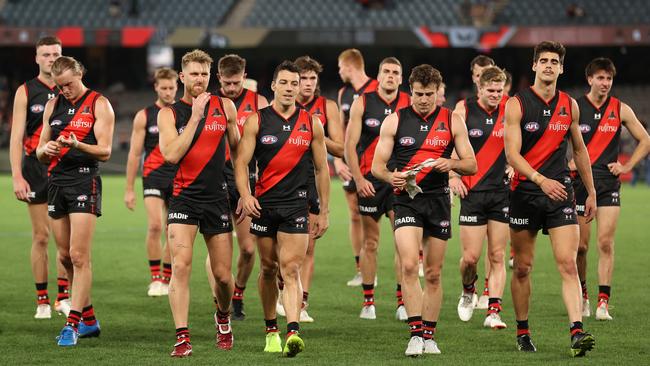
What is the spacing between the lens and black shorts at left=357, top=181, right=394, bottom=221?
35.7ft

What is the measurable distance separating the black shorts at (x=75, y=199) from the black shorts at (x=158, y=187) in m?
2.88

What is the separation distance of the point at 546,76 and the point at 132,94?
3478cm

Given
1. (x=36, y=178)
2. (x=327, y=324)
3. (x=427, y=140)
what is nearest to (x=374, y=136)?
(x=327, y=324)

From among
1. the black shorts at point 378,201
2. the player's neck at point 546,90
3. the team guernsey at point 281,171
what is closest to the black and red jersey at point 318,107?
the black shorts at point 378,201

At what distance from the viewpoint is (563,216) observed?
8.45 m

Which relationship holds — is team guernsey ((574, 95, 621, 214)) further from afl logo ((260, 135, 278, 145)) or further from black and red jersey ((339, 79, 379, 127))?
afl logo ((260, 135, 278, 145))

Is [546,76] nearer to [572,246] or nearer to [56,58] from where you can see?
[572,246]

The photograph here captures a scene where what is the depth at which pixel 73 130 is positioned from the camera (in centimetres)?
908

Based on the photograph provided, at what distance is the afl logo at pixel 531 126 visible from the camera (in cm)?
848

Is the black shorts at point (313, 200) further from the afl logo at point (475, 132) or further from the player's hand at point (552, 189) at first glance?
the player's hand at point (552, 189)

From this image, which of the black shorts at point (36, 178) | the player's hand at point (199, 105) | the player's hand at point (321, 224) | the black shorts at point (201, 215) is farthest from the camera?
the black shorts at point (36, 178)

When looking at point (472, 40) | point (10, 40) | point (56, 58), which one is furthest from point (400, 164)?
point (10, 40)

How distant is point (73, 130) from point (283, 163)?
179 cm

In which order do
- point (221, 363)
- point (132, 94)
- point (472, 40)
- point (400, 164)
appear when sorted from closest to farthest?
point (221, 363) → point (400, 164) → point (472, 40) → point (132, 94)
